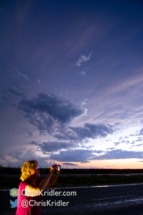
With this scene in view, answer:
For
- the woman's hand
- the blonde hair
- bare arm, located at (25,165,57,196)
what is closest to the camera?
bare arm, located at (25,165,57,196)

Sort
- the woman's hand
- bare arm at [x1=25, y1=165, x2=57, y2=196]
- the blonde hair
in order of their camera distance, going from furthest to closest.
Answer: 1. the blonde hair
2. the woman's hand
3. bare arm at [x1=25, y1=165, x2=57, y2=196]

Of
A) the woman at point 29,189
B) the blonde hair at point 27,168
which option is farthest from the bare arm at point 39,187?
the blonde hair at point 27,168

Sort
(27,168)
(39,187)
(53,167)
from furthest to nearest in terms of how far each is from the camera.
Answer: (27,168)
(53,167)
(39,187)

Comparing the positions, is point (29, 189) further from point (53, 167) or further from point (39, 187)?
point (53, 167)

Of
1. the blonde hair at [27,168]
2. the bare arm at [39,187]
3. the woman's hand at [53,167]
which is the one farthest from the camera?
the blonde hair at [27,168]

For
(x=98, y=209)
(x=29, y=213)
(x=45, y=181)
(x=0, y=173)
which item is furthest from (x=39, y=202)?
Answer: (x=0, y=173)

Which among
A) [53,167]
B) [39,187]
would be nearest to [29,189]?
[39,187]

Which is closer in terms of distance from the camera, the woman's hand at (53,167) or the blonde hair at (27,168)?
the woman's hand at (53,167)

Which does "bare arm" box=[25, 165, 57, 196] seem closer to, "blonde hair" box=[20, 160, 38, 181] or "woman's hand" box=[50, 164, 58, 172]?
"woman's hand" box=[50, 164, 58, 172]

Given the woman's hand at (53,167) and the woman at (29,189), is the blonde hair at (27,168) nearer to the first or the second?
the woman at (29,189)

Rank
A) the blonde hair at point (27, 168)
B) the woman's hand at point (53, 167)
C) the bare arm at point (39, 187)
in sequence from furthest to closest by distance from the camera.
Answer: the blonde hair at point (27, 168) < the woman's hand at point (53, 167) < the bare arm at point (39, 187)

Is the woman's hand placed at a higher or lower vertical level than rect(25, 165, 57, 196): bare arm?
higher

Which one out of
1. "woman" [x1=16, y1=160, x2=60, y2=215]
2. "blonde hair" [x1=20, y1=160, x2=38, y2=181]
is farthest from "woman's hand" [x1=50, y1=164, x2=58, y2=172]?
"blonde hair" [x1=20, y1=160, x2=38, y2=181]

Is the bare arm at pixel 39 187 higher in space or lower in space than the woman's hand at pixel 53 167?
lower
